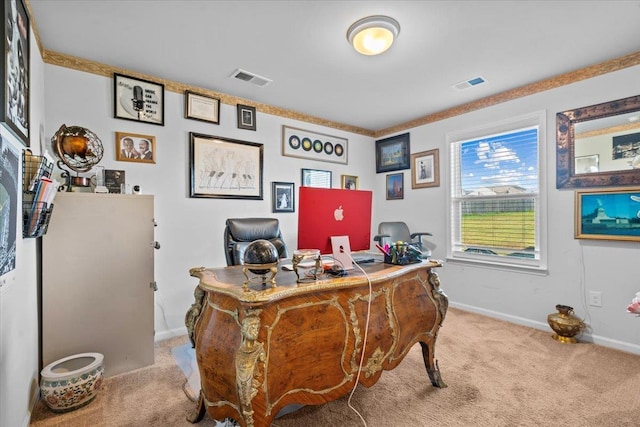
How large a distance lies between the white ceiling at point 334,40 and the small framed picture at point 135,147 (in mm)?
605

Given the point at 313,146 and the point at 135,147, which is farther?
the point at 313,146

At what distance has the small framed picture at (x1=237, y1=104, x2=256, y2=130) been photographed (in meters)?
3.30

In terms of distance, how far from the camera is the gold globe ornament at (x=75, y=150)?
6.85 feet

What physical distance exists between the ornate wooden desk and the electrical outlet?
2.19m

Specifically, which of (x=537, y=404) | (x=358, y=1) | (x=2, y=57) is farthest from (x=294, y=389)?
(x=358, y=1)

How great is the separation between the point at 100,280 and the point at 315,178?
2628 mm

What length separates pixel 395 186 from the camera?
437cm

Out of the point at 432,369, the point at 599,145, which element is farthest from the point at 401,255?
the point at 599,145

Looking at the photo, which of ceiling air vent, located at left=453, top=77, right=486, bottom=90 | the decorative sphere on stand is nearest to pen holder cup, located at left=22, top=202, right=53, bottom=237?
the decorative sphere on stand

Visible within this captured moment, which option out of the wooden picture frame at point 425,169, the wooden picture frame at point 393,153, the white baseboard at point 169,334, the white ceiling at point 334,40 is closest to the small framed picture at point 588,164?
the white ceiling at point 334,40

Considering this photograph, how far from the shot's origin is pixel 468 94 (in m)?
3.24

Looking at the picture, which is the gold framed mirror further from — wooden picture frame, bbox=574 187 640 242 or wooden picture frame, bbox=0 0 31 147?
wooden picture frame, bbox=0 0 31 147

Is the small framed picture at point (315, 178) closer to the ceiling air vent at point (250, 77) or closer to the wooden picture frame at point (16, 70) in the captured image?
the ceiling air vent at point (250, 77)

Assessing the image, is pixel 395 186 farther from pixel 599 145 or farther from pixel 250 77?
pixel 250 77
